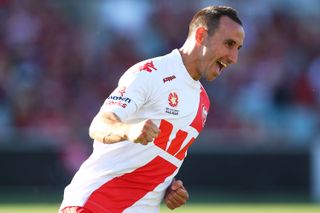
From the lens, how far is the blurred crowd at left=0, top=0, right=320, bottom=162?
15.1 meters

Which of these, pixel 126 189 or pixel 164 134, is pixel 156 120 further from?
pixel 126 189

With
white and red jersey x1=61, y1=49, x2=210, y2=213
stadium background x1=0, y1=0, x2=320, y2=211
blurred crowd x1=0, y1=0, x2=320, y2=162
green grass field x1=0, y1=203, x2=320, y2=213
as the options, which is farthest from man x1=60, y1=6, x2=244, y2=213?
blurred crowd x1=0, y1=0, x2=320, y2=162

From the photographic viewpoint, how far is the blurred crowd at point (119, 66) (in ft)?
49.6

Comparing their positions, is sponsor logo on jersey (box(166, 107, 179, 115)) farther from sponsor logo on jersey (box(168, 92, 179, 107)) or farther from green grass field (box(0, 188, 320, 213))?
green grass field (box(0, 188, 320, 213))

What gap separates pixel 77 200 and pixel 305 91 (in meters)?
11.3

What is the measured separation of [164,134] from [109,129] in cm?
70

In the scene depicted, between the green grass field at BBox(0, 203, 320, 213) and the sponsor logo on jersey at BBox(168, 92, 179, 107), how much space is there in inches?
280

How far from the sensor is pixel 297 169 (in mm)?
15742

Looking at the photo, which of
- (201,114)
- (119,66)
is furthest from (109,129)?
(119,66)

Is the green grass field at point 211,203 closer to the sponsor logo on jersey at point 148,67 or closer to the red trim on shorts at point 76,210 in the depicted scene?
the red trim on shorts at point 76,210

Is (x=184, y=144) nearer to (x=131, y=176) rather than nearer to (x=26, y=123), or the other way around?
(x=131, y=176)

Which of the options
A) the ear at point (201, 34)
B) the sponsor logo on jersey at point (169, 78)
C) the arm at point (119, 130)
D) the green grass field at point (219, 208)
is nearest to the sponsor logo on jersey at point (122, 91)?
the arm at point (119, 130)

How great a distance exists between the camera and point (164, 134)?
17.8ft

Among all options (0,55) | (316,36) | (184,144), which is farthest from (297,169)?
(184,144)
